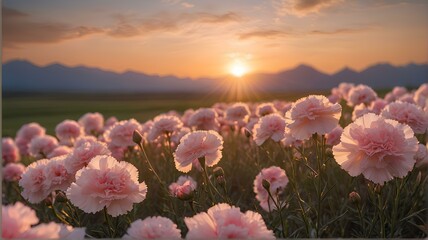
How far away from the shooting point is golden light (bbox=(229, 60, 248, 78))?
5.93 feet

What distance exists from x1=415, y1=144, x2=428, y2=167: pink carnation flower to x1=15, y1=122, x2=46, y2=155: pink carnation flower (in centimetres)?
213

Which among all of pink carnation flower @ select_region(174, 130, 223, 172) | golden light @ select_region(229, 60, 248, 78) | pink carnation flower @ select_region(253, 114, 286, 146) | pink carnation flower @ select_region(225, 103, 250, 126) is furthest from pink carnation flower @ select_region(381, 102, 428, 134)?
pink carnation flower @ select_region(225, 103, 250, 126)

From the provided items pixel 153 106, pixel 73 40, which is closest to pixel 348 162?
pixel 73 40

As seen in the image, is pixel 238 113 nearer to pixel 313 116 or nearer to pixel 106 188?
pixel 313 116

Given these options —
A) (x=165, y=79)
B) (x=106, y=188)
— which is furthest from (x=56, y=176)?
(x=165, y=79)

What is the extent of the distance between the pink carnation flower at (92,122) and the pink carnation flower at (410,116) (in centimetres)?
190

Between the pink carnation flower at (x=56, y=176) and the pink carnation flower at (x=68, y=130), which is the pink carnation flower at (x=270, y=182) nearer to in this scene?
the pink carnation flower at (x=56, y=176)

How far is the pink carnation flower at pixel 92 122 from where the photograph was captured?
2969 mm

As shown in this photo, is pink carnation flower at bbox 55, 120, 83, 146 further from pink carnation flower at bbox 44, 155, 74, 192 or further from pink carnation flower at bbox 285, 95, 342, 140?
pink carnation flower at bbox 285, 95, 342, 140

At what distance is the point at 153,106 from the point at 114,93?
81 centimetres

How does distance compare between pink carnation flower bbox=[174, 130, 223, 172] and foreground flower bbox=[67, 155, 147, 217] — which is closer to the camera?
foreground flower bbox=[67, 155, 147, 217]

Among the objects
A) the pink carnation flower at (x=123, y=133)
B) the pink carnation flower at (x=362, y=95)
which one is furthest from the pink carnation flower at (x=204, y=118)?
the pink carnation flower at (x=362, y=95)

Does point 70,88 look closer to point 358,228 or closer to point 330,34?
point 330,34

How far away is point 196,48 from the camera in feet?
5.99
